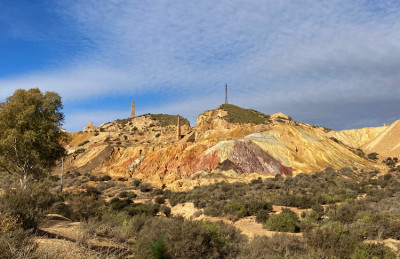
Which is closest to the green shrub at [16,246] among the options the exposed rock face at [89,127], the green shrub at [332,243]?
the green shrub at [332,243]

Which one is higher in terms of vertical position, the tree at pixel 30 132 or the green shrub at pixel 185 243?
the tree at pixel 30 132

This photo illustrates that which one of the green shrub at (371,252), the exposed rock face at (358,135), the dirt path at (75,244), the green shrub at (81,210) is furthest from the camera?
the exposed rock face at (358,135)

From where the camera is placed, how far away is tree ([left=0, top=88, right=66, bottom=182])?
714 inches

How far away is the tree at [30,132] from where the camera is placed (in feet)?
59.5

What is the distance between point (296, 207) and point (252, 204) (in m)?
4.49

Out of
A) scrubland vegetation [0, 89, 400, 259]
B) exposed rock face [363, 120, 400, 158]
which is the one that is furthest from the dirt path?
exposed rock face [363, 120, 400, 158]

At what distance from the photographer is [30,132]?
1803 centimetres

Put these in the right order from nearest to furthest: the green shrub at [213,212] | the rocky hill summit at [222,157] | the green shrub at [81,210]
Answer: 1. the green shrub at [81,210]
2. the green shrub at [213,212]
3. the rocky hill summit at [222,157]

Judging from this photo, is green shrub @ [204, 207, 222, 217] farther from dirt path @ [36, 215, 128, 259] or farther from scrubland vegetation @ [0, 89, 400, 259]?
dirt path @ [36, 215, 128, 259]

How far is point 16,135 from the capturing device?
17859mm

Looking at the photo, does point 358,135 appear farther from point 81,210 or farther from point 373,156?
point 81,210

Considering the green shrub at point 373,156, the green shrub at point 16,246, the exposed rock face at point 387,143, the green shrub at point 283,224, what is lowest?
the green shrub at point 283,224

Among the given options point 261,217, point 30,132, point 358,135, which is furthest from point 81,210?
point 358,135

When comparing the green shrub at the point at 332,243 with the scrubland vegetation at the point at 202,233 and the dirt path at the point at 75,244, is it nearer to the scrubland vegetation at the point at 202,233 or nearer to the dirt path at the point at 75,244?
the scrubland vegetation at the point at 202,233
